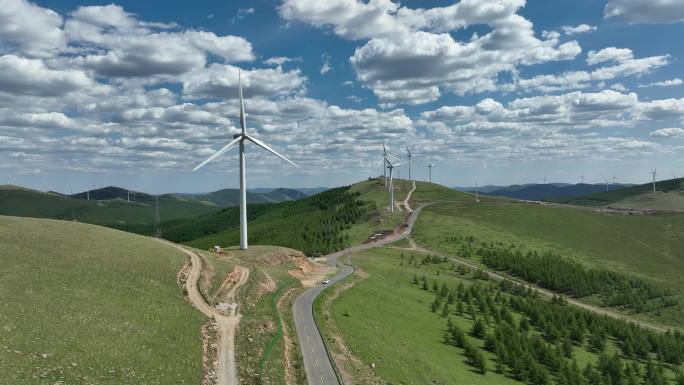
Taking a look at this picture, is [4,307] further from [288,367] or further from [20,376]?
[288,367]

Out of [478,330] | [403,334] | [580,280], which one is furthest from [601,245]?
[403,334]

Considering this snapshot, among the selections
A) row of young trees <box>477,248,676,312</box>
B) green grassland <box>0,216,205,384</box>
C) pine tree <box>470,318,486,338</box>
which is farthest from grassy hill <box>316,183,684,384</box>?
green grassland <box>0,216,205,384</box>

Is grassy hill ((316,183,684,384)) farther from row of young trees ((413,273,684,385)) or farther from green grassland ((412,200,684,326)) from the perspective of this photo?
green grassland ((412,200,684,326))

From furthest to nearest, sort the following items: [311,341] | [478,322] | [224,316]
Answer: [478,322]
[224,316]
[311,341]

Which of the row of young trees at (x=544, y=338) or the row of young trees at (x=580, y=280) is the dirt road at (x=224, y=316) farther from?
the row of young trees at (x=580, y=280)

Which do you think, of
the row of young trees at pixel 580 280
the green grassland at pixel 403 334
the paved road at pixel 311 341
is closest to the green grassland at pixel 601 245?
the row of young trees at pixel 580 280

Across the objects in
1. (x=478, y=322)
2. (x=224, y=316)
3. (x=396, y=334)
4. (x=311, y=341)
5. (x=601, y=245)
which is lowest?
(x=478, y=322)

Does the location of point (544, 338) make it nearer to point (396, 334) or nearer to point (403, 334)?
point (403, 334)
